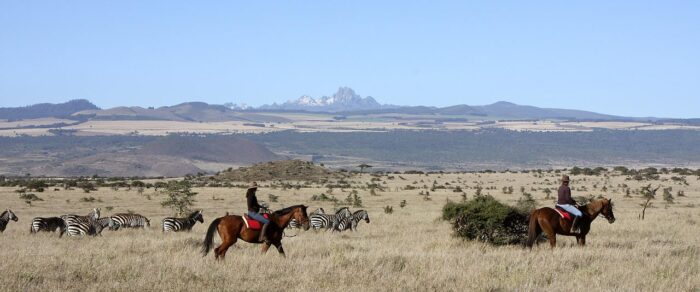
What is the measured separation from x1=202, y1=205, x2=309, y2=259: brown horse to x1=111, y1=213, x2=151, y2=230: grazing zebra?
9933 mm

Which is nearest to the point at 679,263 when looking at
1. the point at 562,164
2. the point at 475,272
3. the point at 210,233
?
the point at 475,272

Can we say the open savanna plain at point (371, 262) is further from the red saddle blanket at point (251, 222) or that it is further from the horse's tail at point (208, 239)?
the red saddle blanket at point (251, 222)

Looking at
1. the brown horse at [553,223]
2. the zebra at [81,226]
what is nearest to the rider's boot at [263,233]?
the brown horse at [553,223]

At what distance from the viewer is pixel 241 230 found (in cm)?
1720

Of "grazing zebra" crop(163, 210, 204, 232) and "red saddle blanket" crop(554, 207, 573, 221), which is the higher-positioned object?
"red saddle blanket" crop(554, 207, 573, 221)

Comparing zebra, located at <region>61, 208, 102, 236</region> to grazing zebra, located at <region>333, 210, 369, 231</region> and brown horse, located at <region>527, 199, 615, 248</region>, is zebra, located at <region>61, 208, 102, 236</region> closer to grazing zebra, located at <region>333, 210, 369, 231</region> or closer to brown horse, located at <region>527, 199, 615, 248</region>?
grazing zebra, located at <region>333, 210, 369, 231</region>

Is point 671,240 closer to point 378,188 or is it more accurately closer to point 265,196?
point 265,196

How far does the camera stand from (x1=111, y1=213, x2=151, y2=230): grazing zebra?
2638cm

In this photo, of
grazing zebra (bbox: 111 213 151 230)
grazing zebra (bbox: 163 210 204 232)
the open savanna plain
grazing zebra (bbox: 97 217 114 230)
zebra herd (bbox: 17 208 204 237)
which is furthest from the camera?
grazing zebra (bbox: 111 213 151 230)

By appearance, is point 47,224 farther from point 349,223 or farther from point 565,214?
point 565,214

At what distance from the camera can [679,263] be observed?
54.8 feet

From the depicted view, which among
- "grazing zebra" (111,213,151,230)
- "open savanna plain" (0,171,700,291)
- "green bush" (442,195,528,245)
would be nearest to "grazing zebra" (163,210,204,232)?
"open savanna plain" (0,171,700,291)

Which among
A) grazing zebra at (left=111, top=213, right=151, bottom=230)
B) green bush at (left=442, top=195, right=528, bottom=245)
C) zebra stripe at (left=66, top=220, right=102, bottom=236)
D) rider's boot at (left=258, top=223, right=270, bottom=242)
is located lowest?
grazing zebra at (left=111, top=213, right=151, bottom=230)

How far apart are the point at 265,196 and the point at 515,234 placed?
2860 centimetres
